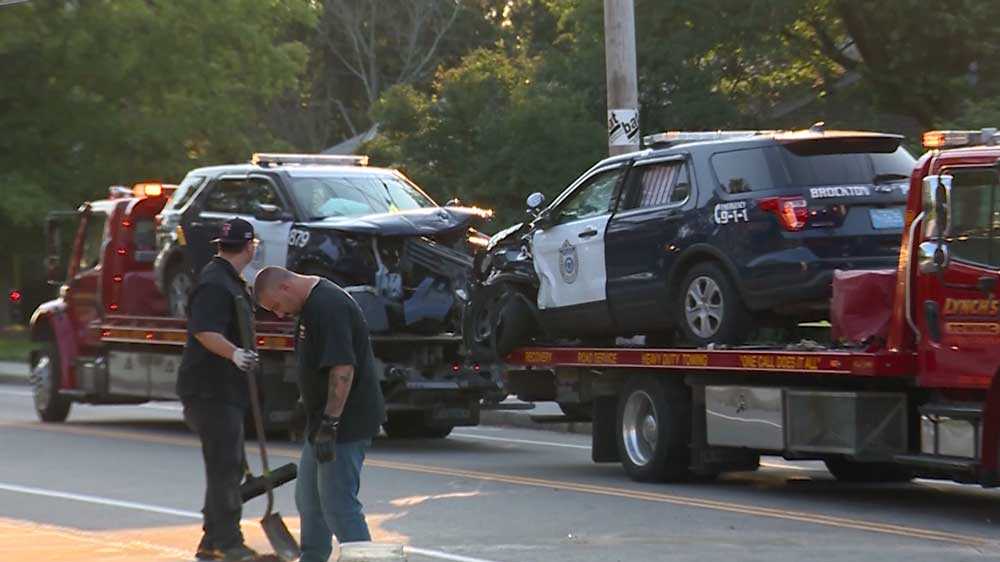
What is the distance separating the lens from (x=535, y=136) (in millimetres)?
31281

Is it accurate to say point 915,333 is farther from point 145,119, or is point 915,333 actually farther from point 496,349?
point 145,119

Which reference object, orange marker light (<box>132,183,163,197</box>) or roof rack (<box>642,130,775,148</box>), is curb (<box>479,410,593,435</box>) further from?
roof rack (<box>642,130,775,148</box>)

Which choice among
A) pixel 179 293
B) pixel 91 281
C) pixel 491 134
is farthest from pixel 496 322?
pixel 491 134

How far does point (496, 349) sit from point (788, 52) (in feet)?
59.6

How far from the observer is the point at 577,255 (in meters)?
16.0

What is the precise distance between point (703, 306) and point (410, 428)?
6.00m

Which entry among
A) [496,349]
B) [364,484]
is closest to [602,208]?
[496,349]

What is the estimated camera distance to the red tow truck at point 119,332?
18703 millimetres

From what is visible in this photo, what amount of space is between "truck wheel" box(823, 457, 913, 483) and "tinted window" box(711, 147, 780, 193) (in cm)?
242

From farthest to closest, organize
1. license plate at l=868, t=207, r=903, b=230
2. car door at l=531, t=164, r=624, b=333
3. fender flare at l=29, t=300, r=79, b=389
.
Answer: fender flare at l=29, t=300, r=79, b=389 < car door at l=531, t=164, r=624, b=333 < license plate at l=868, t=207, r=903, b=230

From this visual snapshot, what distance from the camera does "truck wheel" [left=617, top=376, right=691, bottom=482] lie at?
14867 mm

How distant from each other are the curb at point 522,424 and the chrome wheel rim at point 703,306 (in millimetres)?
6429

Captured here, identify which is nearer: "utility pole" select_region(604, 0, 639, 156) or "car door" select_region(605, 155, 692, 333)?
"car door" select_region(605, 155, 692, 333)

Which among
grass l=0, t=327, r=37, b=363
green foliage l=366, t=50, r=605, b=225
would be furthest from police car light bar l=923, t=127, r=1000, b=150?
grass l=0, t=327, r=37, b=363
